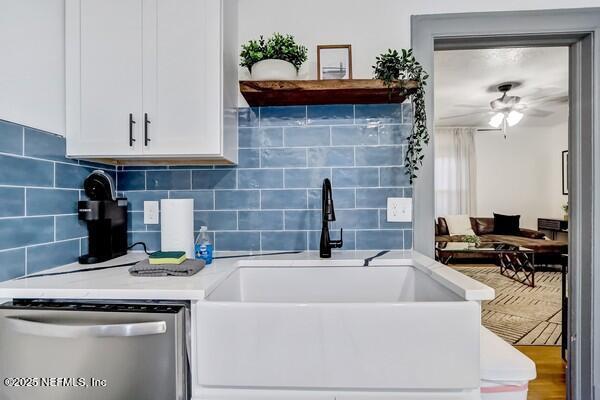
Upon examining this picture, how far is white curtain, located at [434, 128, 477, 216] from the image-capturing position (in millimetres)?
6504

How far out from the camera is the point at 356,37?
5.12 ft

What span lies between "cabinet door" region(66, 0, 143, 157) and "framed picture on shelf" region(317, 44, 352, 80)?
767 mm

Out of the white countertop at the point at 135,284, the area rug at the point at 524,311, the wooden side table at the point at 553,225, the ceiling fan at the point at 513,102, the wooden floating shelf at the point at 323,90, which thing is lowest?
the area rug at the point at 524,311

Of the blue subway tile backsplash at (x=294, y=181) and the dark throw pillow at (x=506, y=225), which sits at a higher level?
the blue subway tile backsplash at (x=294, y=181)

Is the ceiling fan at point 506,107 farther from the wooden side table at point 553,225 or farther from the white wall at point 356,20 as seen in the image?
the white wall at point 356,20

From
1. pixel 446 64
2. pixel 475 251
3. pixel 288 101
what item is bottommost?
pixel 475 251

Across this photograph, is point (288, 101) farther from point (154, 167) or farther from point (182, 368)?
point (182, 368)

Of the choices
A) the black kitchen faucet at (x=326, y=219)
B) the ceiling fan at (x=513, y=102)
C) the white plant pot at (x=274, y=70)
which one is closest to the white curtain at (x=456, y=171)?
the ceiling fan at (x=513, y=102)

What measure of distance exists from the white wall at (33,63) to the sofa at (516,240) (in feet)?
15.1

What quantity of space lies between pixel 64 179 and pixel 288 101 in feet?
3.24

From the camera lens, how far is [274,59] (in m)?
1.38

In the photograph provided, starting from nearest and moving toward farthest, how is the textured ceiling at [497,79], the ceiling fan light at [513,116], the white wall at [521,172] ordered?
the textured ceiling at [497,79] → the ceiling fan light at [513,116] → the white wall at [521,172]

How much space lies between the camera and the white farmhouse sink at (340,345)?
837mm

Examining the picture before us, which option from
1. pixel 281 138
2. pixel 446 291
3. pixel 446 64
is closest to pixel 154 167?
pixel 281 138
